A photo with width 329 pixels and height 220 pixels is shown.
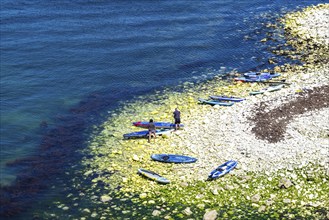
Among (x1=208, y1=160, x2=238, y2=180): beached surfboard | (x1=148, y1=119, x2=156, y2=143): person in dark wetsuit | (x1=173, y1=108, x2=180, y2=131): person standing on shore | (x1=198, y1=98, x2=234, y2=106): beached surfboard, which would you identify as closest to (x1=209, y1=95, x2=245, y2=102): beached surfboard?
(x1=198, y1=98, x2=234, y2=106): beached surfboard

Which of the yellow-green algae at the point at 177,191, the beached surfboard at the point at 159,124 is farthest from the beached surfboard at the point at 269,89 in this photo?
the yellow-green algae at the point at 177,191

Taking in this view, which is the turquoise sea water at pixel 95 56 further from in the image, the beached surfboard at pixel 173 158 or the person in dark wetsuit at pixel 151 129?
the beached surfboard at pixel 173 158

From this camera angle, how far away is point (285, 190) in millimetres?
38438

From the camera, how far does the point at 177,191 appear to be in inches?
1544

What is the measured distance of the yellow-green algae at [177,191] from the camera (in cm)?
3684

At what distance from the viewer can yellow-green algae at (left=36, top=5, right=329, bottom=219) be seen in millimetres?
36844

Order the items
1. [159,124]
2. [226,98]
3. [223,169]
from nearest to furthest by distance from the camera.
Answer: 1. [223,169]
2. [159,124]
3. [226,98]

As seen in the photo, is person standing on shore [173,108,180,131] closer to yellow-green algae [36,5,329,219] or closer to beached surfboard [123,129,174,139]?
beached surfboard [123,129,174,139]

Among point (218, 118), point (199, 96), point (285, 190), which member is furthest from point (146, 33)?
point (285, 190)

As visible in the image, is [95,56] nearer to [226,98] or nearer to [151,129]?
[226,98]

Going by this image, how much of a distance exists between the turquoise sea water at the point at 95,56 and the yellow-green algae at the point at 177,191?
379 cm

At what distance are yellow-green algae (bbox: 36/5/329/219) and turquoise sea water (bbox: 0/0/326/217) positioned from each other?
3791 millimetres

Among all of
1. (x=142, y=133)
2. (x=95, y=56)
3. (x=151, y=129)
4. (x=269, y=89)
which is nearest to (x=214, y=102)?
(x=269, y=89)

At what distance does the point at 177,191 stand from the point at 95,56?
31.6 m
